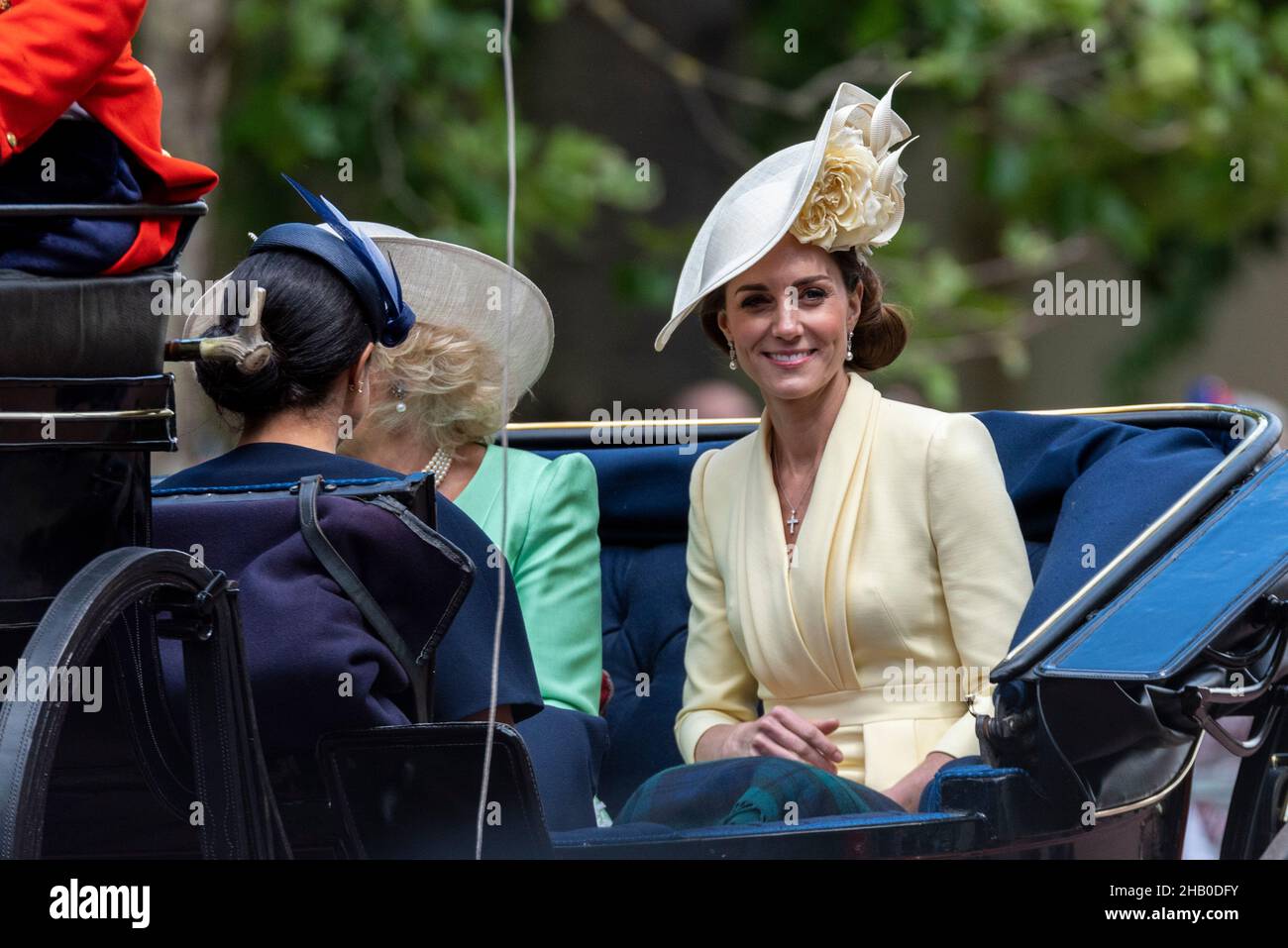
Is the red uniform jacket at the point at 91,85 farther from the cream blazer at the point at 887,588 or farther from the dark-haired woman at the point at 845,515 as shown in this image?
the cream blazer at the point at 887,588

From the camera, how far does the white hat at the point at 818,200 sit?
2.96 meters

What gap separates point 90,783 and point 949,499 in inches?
51.7

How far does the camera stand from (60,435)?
2111mm

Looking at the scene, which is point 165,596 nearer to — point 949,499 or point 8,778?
point 8,778

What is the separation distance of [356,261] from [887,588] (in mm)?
959

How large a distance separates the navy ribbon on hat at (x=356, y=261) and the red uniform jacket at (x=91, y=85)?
0.17m

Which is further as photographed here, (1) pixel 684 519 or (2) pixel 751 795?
(1) pixel 684 519

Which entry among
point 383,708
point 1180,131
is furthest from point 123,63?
point 1180,131

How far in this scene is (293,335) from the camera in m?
2.52

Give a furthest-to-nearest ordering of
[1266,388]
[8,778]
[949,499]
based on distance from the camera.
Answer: [1266,388]
[949,499]
[8,778]

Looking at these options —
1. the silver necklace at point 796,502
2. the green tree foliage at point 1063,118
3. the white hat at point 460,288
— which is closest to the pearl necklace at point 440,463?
the white hat at point 460,288
